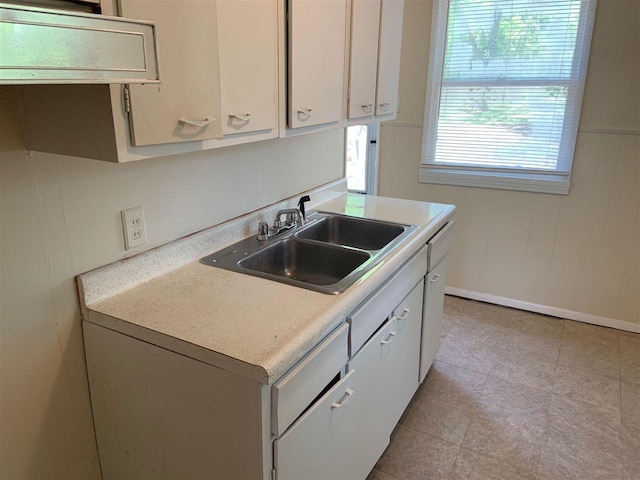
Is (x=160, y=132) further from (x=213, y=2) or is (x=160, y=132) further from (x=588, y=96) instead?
(x=588, y=96)

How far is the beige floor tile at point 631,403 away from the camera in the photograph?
231 centimetres

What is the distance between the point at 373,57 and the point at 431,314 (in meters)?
1.23

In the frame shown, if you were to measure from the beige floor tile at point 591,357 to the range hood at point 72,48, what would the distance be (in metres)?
2.82

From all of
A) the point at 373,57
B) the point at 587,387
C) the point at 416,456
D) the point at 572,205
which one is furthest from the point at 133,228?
the point at 572,205

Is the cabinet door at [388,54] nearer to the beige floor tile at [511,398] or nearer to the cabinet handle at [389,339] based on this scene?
the cabinet handle at [389,339]

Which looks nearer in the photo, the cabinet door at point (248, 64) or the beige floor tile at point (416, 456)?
the cabinet door at point (248, 64)

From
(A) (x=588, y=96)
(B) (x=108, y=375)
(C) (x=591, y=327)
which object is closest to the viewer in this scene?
(B) (x=108, y=375)

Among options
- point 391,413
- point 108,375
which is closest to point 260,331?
point 108,375

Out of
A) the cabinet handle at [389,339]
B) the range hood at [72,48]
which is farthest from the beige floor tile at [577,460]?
the range hood at [72,48]

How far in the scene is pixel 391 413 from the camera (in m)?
1.97

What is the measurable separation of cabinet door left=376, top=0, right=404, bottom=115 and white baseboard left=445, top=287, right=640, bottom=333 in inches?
69.7

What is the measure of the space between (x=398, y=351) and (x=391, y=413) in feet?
0.89

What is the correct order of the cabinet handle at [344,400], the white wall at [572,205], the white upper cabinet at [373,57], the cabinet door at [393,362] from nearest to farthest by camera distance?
the cabinet handle at [344,400] < the cabinet door at [393,362] < the white upper cabinet at [373,57] < the white wall at [572,205]

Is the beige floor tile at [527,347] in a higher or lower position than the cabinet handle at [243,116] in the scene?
lower
